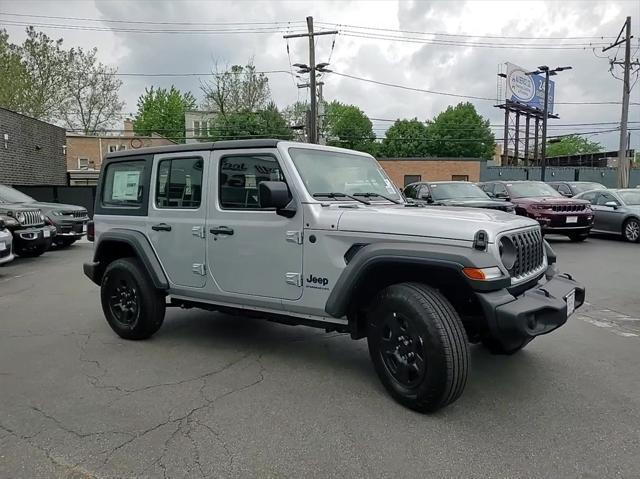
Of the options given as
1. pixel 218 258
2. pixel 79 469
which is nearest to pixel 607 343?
pixel 218 258

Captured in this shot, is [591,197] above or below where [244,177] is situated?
below

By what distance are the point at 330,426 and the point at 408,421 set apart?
0.51m

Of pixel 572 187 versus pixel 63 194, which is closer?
pixel 572 187

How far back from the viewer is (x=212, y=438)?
3.12m

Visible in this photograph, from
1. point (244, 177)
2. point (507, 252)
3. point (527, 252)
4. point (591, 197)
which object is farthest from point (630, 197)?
point (244, 177)

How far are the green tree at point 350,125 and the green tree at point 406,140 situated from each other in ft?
6.40

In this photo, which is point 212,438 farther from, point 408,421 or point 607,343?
point 607,343

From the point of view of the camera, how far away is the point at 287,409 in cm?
352

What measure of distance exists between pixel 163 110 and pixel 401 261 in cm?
6755

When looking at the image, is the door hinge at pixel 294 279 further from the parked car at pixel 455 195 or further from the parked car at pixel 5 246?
the parked car at pixel 455 195

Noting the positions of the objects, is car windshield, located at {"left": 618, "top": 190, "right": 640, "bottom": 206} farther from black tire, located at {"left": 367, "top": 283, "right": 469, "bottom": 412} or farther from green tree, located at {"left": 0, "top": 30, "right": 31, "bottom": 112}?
green tree, located at {"left": 0, "top": 30, "right": 31, "bottom": 112}

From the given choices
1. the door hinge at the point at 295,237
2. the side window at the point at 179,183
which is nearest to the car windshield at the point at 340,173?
the door hinge at the point at 295,237

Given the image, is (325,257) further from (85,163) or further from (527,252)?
(85,163)

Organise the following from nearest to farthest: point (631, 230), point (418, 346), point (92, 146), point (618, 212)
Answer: point (418, 346) < point (631, 230) < point (618, 212) < point (92, 146)
